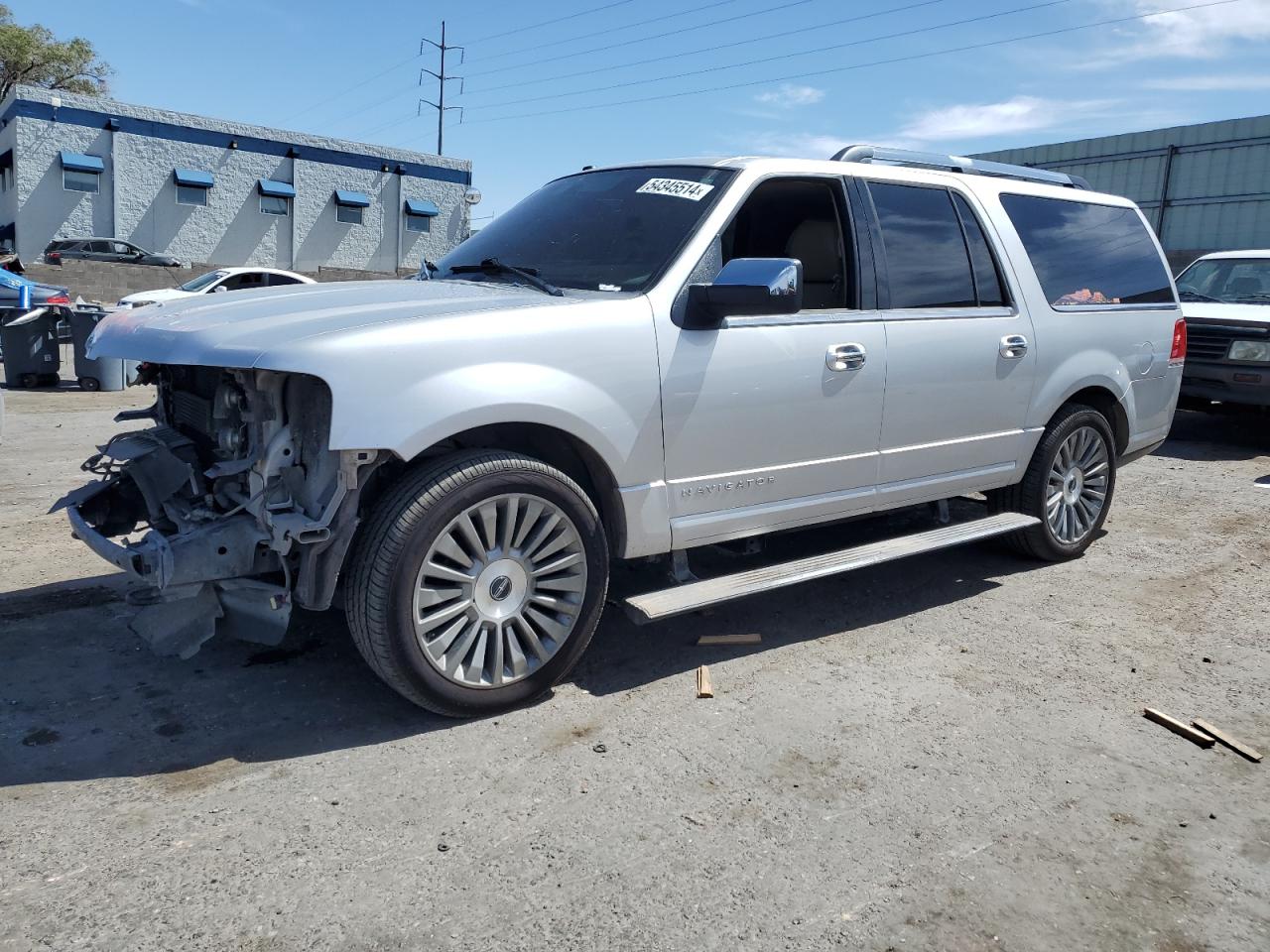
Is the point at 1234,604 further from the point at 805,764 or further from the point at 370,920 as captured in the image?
Answer: the point at 370,920

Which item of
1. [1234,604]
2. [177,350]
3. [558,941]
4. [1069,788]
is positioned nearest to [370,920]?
[558,941]

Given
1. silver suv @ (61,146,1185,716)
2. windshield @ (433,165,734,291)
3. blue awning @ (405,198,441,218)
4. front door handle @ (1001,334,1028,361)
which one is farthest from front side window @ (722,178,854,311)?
blue awning @ (405,198,441,218)

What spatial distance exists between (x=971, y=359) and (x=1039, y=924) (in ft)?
9.81

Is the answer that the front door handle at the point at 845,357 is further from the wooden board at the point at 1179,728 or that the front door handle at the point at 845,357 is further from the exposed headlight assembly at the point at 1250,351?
the exposed headlight assembly at the point at 1250,351

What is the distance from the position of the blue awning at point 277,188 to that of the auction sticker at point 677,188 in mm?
37285

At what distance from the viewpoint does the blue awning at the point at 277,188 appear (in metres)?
37.9

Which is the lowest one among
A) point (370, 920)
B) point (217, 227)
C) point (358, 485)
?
point (370, 920)

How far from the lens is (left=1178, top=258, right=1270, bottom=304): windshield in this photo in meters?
10.9

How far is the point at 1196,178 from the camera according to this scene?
87.0 ft

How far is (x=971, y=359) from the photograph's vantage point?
497 cm

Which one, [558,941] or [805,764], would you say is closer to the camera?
[558,941]

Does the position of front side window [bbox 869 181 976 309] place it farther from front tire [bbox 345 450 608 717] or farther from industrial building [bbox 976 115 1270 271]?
industrial building [bbox 976 115 1270 271]

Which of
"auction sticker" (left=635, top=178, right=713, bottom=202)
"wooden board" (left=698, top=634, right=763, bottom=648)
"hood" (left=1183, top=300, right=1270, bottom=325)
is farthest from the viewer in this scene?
"hood" (left=1183, top=300, right=1270, bottom=325)

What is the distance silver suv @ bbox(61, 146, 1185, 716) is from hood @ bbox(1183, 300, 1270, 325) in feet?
18.4
